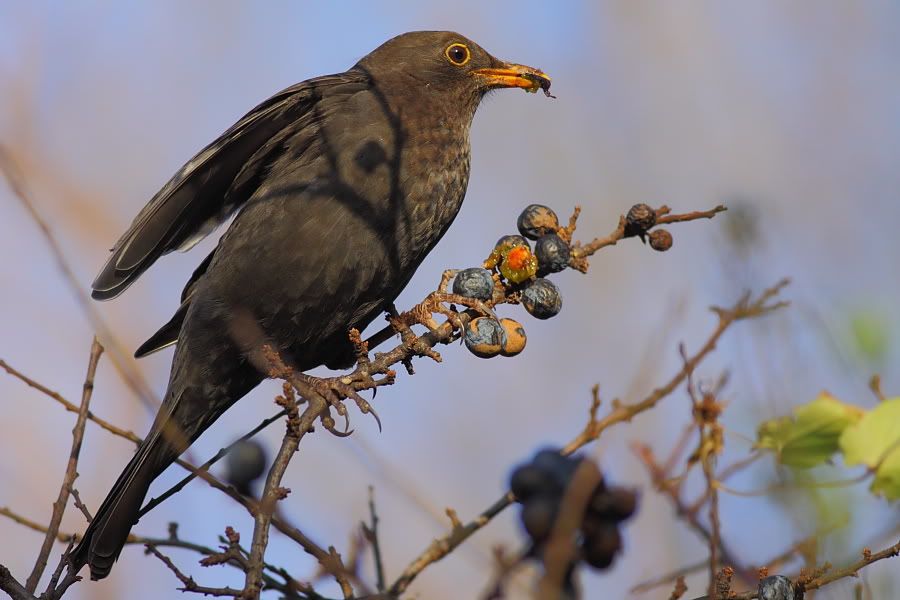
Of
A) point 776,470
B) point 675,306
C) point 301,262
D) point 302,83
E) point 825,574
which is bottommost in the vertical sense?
point 825,574

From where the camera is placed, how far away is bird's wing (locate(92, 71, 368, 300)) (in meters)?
4.95

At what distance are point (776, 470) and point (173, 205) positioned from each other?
3332 mm

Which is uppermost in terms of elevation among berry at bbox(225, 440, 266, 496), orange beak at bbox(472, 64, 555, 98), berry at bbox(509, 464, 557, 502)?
orange beak at bbox(472, 64, 555, 98)

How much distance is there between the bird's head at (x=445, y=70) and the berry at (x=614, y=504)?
9.23 ft

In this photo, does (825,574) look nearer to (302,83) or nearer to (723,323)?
(723,323)

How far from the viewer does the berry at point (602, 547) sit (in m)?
3.22

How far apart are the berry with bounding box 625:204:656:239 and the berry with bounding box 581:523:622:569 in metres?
1.10

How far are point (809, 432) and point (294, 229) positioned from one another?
2.71m

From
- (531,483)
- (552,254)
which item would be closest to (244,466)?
(531,483)

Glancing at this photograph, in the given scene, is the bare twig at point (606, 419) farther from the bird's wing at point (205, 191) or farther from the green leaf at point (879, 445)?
the bird's wing at point (205, 191)

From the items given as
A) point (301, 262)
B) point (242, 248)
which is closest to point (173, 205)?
point (242, 248)

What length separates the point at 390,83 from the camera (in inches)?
219

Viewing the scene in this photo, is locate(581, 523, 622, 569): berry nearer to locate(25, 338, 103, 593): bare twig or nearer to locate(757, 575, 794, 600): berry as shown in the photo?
locate(757, 575, 794, 600): berry

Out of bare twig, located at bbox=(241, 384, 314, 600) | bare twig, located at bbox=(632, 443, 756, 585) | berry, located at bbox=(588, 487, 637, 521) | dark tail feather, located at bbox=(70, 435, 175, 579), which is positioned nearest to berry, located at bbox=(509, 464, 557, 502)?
berry, located at bbox=(588, 487, 637, 521)
